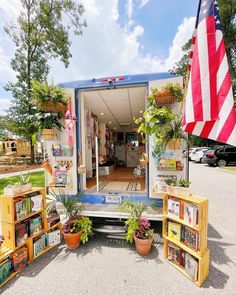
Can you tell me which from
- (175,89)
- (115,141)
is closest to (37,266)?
(175,89)

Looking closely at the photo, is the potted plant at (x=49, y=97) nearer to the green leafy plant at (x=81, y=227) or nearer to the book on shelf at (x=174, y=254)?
the green leafy plant at (x=81, y=227)

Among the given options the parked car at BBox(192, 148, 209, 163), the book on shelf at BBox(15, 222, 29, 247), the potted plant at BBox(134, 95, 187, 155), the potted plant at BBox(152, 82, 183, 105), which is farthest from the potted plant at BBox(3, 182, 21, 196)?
the parked car at BBox(192, 148, 209, 163)

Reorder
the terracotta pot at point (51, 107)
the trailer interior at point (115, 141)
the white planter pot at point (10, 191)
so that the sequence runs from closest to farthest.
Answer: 1. the white planter pot at point (10, 191)
2. the terracotta pot at point (51, 107)
3. the trailer interior at point (115, 141)

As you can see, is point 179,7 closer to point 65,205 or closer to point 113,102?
point 113,102

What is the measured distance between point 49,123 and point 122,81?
1.40 meters

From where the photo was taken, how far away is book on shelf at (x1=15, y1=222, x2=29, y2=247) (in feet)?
6.91

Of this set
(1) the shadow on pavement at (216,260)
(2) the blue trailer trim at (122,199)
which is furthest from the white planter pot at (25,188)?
(1) the shadow on pavement at (216,260)

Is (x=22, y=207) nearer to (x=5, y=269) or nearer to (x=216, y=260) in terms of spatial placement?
(x=5, y=269)

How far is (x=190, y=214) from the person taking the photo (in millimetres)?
1955

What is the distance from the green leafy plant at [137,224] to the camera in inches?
92.6

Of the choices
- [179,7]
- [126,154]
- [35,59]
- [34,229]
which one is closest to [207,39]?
[179,7]

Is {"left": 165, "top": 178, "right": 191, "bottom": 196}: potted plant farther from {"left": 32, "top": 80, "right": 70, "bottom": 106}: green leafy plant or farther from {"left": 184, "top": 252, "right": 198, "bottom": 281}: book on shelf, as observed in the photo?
{"left": 32, "top": 80, "right": 70, "bottom": 106}: green leafy plant

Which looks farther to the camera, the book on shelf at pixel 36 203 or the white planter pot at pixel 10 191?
the book on shelf at pixel 36 203

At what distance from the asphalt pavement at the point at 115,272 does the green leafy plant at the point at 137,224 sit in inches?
11.0
